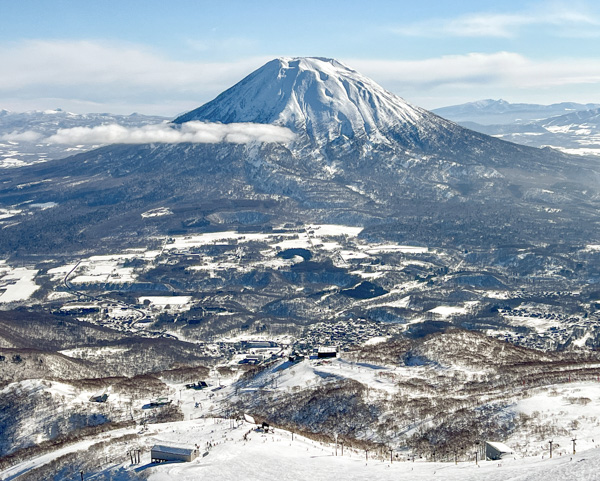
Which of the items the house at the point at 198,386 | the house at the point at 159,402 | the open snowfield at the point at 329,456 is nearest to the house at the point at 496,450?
the open snowfield at the point at 329,456

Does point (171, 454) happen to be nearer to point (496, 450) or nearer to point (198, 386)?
point (496, 450)

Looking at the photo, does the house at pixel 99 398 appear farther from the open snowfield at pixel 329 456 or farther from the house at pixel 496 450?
the house at pixel 496 450

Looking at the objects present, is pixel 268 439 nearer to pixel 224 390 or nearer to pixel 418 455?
pixel 418 455

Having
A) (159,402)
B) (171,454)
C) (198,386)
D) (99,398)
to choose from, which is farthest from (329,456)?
(198,386)

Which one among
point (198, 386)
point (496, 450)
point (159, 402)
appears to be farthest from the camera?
point (198, 386)

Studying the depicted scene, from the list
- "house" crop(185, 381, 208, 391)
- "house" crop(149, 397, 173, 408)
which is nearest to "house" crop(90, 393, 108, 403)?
"house" crop(149, 397, 173, 408)

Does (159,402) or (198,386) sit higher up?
(159,402)

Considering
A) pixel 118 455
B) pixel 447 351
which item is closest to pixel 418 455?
pixel 118 455
